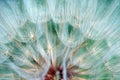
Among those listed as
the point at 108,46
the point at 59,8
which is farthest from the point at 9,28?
the point at 108,46

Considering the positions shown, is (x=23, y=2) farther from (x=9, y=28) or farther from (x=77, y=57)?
(x=77, y=57)

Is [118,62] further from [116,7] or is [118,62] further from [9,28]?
[9,28]

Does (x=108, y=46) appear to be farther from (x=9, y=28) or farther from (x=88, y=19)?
(x=9, y=28)

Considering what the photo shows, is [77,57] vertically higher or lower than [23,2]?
lower

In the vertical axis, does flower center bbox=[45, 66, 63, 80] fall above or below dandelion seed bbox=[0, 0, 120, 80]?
below

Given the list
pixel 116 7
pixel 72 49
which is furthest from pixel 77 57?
pixel 116 7

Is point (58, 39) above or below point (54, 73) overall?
above

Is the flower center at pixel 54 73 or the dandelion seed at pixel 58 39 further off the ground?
the dandelion seed at pixel 58 39

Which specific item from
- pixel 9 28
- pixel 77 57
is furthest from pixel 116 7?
pixel 9 28

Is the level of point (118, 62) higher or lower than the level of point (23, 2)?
lower
